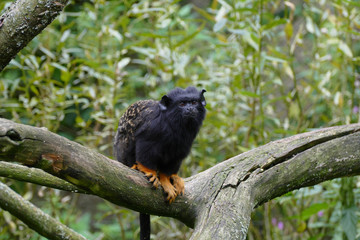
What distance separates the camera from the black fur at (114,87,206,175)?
111 inches

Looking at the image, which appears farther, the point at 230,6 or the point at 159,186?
the point at 230,6

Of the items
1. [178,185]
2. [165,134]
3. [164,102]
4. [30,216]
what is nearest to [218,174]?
[178,185]

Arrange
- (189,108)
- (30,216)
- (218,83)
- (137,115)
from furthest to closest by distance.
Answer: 1. (218,83)
2. (137,115)
3. (189,108)
4. (30,216)

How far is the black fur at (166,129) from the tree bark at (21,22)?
105cm

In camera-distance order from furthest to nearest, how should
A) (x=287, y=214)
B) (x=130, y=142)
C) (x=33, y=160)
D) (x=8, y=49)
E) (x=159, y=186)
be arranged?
(x=287, y=214), (x=130, y=142), (x=159, y=186), (x=8, y=49), (x=33, y=160)

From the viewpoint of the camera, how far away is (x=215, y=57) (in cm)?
543

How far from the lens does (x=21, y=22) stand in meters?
2.08

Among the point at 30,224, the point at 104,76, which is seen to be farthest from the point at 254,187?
the point at 104,76

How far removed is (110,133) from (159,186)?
2009mm

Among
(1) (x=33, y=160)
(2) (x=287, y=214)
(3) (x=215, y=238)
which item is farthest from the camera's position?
(2) (x=287, y=214)

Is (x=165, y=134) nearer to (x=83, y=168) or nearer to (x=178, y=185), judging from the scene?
(x=178, y=185)

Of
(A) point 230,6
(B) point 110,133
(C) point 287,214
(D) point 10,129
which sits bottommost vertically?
(C) point 287,214

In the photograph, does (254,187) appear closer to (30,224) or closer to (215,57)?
(30,224)

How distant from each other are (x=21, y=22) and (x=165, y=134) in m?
1.22
